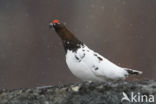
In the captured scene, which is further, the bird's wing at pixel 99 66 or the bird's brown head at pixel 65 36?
the bird's brown head at pixel 65 36

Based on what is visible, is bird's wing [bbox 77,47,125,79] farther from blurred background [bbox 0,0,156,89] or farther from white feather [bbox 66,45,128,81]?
blurred background [bbox 0,0,156,89]

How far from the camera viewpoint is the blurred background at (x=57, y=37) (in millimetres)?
9523

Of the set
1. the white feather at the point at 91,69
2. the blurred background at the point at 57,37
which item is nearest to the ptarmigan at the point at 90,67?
the white feather at the point at 91,69

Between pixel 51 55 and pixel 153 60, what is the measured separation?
252 cm

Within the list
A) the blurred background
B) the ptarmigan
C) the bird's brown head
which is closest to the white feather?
the ptarmigan

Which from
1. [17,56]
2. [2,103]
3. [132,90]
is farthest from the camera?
[17,56]

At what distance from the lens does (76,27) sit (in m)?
10.1

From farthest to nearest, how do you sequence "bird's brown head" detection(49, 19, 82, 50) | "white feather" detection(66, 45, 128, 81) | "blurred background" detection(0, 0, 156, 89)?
"blurred background" detection(0, 0, 156, 89), "bird's brown head" detection(49, 19, 82, 50), "white feather" detection(66, 45, 128, 81)

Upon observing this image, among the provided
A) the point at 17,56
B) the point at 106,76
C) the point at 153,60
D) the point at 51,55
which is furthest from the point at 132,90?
the point at 17,56

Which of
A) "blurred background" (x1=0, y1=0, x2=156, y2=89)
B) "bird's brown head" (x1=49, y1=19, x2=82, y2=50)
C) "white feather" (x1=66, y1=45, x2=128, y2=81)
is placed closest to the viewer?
"white feather" (x1=66, y1=45, x2=128, y2=81)

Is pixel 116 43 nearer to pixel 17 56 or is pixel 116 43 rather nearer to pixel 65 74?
pixel 65 74

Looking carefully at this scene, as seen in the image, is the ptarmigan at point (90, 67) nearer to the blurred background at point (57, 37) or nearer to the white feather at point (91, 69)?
the white feather at point (91, 69)

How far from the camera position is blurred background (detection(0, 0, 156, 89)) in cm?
952

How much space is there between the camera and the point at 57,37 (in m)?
10.4
